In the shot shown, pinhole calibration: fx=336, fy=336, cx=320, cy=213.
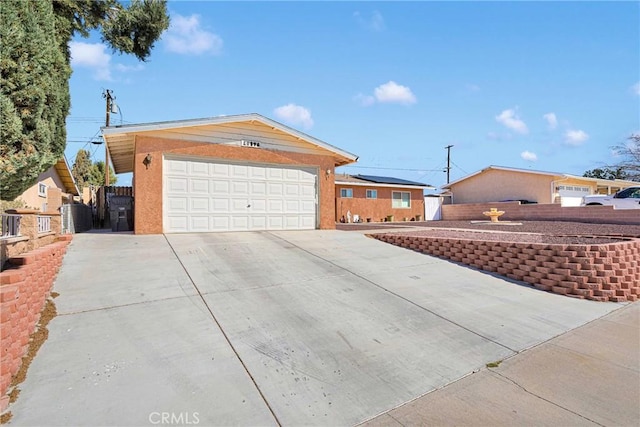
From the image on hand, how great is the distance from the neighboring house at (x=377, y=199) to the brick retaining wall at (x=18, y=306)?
58.1 feet

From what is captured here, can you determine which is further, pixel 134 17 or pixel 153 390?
pixel 134 17

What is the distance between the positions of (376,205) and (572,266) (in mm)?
16666

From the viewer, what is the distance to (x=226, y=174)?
10133 millimetres

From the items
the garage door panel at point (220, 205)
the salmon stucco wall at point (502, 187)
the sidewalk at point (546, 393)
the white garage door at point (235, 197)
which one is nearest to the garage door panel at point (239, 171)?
the white garage door at point (235, 197)

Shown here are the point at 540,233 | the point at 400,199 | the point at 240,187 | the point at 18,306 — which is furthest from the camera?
the point at 400,199

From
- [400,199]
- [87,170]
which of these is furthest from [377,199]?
[87,170]

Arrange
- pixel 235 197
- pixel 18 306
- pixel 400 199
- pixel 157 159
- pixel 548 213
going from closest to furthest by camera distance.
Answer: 1. pixel 18 306
2. pixel 157 159
3. pixel 235 197
4. pixel 548 213
5. pixel 400 199

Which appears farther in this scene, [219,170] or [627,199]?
[627,199]

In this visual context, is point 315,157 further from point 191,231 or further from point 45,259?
point 45,259

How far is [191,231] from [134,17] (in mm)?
6206

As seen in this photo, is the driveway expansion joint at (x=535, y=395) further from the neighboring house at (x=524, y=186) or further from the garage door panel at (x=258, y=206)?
the neighboring house at (x=524, y=186)

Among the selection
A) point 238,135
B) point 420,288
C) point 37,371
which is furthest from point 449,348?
point 238,135

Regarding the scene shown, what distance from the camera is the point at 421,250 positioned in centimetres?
908

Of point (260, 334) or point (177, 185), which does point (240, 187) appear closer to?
point (177, 185)
